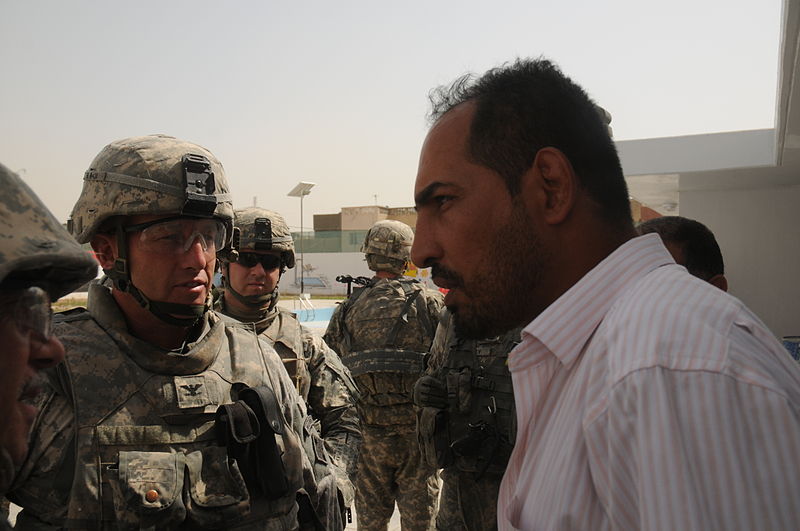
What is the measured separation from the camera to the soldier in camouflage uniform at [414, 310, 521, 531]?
368 centimetres

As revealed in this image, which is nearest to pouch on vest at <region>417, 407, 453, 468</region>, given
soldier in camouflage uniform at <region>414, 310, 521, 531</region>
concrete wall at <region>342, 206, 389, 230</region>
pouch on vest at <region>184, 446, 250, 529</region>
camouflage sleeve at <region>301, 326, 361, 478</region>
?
soldier in camouflage uniform at <region>414, 310, 521, 531</region>

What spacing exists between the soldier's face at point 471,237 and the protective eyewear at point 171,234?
3.32 feet

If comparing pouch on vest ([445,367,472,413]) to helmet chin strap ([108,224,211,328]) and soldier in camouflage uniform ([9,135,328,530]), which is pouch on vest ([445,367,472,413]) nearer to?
soldier in camouflage uniform ([9,135,328,530])

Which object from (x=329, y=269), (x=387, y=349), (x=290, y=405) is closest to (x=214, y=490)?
(x=290, y=405)

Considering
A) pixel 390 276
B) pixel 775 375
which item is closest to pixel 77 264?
pixel 775 375

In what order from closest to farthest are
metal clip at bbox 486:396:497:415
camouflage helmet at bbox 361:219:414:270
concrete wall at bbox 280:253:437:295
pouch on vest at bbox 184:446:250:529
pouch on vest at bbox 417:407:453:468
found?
pouch on vest at bbox 184:446:250:529 → metal clip at bbox 486:396:497:415 → pouch on vest at bbox 417:407:453:468 → camouflage helmet at bbox 361:219:414:270 → concrete wall at bbox 280:253:437:295

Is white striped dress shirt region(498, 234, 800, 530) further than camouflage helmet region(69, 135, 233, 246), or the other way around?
camouflage helmet region(69, 135, 233, 246)

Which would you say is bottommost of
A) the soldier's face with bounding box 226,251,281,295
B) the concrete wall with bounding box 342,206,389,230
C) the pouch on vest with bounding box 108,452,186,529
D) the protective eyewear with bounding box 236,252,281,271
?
the concrete wall with bounding box 342,206,389,230

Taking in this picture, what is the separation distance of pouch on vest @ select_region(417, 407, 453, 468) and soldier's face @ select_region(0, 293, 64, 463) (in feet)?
10.3

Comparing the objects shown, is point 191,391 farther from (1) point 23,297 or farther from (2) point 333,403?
Answer: (2) point 333,403

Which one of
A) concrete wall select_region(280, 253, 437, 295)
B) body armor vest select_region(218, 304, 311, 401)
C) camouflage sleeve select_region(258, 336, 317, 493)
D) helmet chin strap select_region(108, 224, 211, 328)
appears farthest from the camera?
concrete wall select_region(280, 253, 437, 295)

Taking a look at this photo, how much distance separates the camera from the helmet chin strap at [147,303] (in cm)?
212

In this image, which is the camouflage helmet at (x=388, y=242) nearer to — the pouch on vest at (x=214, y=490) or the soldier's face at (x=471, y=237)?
the pouch on vest at (x=214, y=490)

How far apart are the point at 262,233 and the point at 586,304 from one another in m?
3.18
